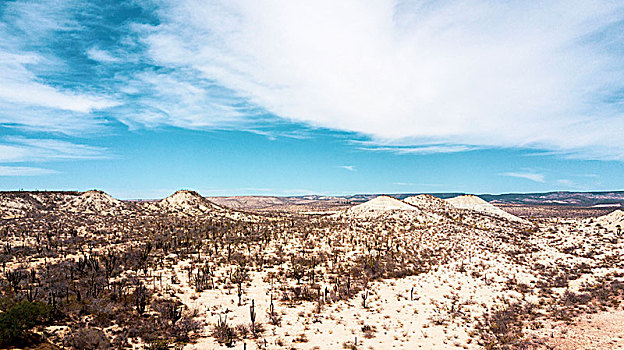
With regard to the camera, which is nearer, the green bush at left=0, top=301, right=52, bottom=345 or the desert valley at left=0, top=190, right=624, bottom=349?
the green bush at left=0, top=301, right=52, bottom=345

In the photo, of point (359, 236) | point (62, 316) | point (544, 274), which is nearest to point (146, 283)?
point (62, 316)

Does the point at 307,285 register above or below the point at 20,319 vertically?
below

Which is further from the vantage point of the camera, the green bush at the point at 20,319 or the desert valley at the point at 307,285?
the desert valley at the point at 307,285

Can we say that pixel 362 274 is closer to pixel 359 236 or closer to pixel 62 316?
pixel 359 236

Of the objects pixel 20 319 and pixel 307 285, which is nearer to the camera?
pixel 20 319
